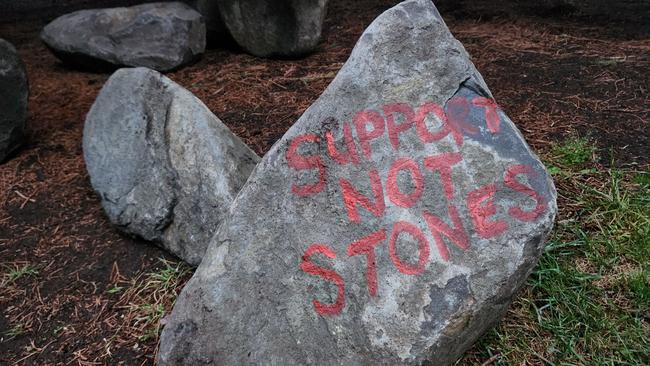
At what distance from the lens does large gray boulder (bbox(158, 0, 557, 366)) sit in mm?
1815

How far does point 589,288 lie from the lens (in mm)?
2283

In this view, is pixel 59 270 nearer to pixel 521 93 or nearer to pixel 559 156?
pixel 559 156

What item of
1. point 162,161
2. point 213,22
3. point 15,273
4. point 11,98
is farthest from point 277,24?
point 15,273

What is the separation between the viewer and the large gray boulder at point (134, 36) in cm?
468

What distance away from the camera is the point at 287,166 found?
6.84 ft

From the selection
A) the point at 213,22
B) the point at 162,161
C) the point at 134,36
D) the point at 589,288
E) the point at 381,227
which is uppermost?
the point at 381,227

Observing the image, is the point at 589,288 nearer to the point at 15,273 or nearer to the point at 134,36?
the point at 15,273

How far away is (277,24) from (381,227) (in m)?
3.00

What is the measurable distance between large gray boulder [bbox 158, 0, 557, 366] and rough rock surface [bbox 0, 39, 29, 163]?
7.07ft

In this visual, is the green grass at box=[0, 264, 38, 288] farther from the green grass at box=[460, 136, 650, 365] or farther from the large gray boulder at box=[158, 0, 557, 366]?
the green grass at box=[460, 136, 650, 365]

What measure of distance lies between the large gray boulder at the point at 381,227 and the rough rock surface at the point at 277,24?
8.13 feet

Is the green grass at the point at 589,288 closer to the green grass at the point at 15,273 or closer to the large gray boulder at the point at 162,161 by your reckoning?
the large gray boulder at the point at 162,161

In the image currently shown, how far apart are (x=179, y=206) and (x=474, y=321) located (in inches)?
53.9

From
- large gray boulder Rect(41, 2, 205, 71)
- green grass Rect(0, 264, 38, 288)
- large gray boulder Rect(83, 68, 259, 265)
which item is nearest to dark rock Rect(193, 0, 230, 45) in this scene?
large gray boulder Rect(41, 2, 205, 71)
